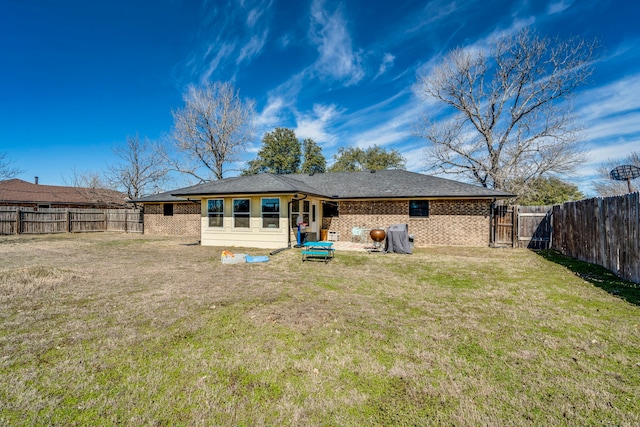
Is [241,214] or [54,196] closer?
[241,214]

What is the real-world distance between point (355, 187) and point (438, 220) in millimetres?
4840

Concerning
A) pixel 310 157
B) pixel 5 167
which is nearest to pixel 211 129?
pixel 310 157

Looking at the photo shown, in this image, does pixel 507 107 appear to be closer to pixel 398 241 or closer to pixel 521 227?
pixel 521 227

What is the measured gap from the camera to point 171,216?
1783 cm

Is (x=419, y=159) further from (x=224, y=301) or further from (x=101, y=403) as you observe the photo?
(x=101, y=403)

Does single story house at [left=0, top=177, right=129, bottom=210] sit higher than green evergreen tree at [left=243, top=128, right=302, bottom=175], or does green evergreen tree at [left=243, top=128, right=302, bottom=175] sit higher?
green evergreen tree at [left=243, top=128, right=302, bottom=175]

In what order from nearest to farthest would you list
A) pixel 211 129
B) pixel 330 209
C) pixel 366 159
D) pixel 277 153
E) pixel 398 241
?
pixel 398 241
pixel 330 209
pixel 211 129
pixel 277 153
pixel 366 159

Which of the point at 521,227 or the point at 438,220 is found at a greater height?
the point at 438,220

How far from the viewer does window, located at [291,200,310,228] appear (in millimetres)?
12320

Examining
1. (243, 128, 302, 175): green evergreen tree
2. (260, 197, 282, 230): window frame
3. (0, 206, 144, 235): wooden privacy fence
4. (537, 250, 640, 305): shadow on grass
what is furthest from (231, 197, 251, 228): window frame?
(243, 128, 302, 175): green evergreen tree

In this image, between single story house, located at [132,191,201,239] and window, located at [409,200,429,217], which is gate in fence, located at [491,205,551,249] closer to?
window, located at [409,200,429,217]

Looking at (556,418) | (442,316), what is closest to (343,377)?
(556,418)

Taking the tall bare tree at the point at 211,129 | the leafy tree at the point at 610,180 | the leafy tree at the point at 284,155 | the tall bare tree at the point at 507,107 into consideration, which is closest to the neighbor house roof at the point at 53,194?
the tall bare tree at the point at 211,129

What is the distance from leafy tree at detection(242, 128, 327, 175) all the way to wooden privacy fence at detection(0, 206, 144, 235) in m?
13.9
